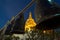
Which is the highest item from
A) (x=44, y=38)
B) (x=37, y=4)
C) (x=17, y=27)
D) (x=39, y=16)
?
(x=37, y=4)

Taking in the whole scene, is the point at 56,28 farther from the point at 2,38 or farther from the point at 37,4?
the point at 2,38

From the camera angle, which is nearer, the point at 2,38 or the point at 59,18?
the point at 2,38

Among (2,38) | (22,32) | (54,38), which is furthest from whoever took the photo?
(22,32)

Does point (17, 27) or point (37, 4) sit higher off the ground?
point (37, 4)

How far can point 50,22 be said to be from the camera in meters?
8.68

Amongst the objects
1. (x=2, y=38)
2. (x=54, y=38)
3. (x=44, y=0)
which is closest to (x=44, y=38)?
(x=54, y=38)

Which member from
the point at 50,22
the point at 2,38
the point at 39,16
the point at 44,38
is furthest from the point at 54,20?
the point at 2,38

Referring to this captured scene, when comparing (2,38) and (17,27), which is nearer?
(2,38)

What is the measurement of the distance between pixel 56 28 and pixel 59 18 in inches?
20.0

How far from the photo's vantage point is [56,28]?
8.56 m

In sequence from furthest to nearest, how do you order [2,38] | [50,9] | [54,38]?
1. [50,9]
2. [54,38]
3. [2,38]

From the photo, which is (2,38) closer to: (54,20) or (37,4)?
(54,20)

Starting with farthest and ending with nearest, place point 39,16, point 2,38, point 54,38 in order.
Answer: point 39,16 < point 54,38 < point 2,38

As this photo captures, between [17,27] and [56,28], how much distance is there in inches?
65.4
